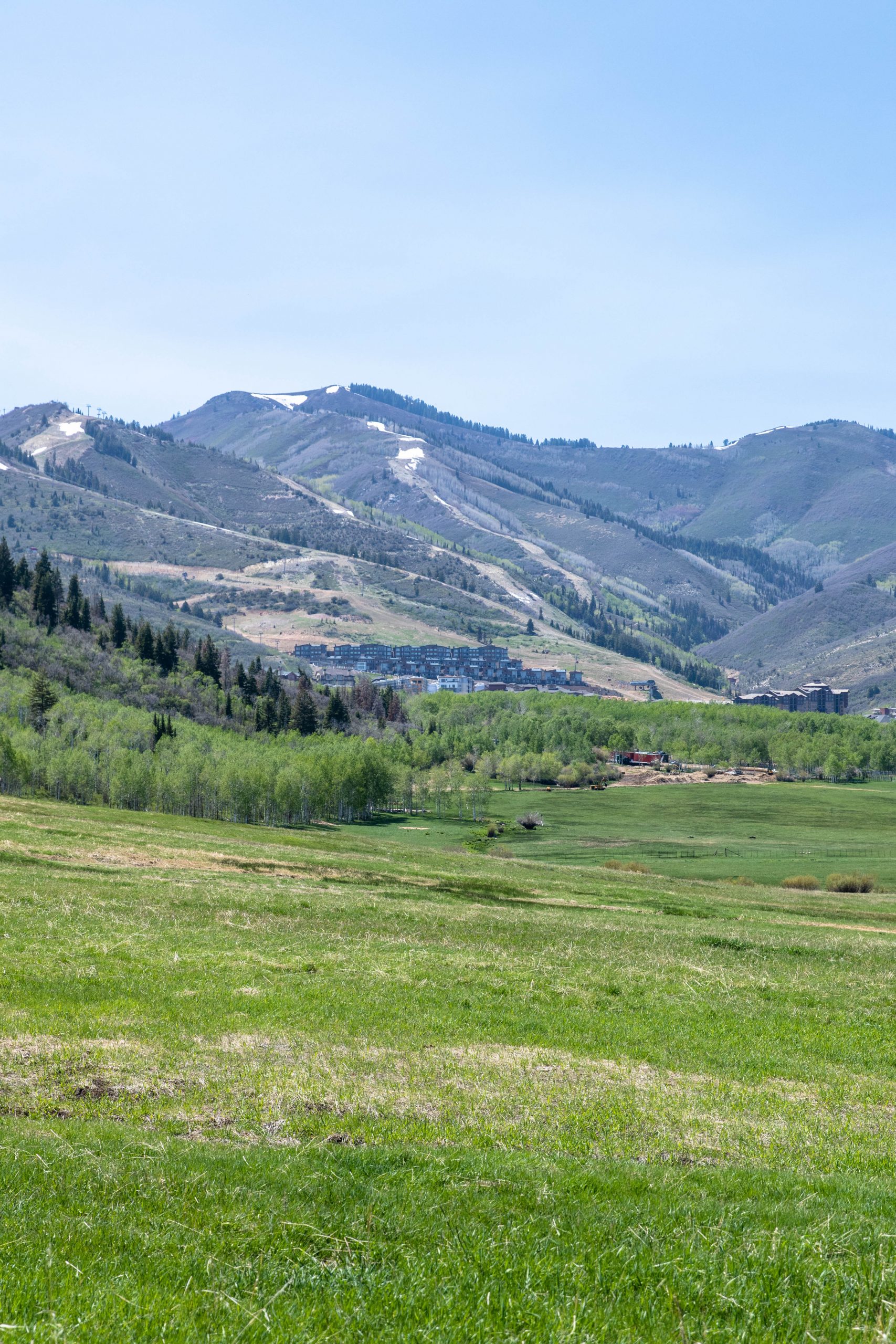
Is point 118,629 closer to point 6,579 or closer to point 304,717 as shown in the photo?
point 6,579

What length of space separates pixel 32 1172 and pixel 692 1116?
1205 cm

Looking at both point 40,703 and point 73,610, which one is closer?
point 40,703

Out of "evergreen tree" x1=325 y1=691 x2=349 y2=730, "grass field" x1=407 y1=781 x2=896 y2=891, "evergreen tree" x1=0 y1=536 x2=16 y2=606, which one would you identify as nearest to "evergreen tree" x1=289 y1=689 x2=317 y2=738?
"evergreen tree" x1=325 y1=691 x2=349 y2=730

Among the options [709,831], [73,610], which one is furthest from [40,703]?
[709,831]

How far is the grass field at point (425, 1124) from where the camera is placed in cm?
879

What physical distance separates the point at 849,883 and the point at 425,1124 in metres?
87.5

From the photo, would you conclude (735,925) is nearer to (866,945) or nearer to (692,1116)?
(866,945)

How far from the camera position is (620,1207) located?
11.7 meters

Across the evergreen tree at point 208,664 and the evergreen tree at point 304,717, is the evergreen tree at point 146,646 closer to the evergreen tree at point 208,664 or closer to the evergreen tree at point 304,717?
the evergreen tree at point 208,664

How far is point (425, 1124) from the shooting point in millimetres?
16531

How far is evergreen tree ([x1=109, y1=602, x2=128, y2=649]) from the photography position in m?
191

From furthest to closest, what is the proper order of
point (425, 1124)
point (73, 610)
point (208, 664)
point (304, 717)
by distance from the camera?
point (208, 664) < point (73, 610) < point (304, 717) < point (425, 1124)

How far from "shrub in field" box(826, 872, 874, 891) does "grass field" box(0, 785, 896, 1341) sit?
2089 inches

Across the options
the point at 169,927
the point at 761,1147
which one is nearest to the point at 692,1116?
the point at 761,1147
